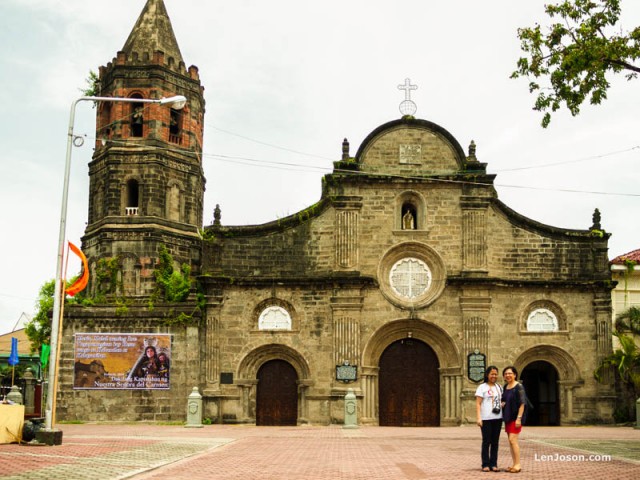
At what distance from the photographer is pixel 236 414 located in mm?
31672

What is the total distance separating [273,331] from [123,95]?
12157 millimetres

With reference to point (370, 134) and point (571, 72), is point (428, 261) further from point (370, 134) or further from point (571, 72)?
point (571, 72)

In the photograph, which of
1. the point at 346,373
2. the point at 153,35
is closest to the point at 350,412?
the point at 346,373

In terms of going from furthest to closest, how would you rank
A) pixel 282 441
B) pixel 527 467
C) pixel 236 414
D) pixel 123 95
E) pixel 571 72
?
pixel 123 95
pixel 236 414
pixel 282 441
pixel 571 72
pixel 527 467

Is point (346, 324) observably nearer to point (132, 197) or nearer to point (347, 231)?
point (347, 231)

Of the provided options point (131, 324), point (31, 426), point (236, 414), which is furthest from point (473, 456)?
point (131, 324)

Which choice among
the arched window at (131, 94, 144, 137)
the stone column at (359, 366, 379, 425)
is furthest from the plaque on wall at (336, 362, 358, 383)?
the arched window at (131, 94, 144, 137)

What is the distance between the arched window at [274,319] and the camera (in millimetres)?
32469

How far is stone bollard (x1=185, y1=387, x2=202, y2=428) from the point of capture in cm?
2955

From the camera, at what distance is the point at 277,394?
32.5 meters

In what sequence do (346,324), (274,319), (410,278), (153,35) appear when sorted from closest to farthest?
(346,324), (274,319), (410,278), (153,35)

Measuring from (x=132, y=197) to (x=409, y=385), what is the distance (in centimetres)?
1386
